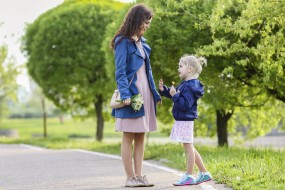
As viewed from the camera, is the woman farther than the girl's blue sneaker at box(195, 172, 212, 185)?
No

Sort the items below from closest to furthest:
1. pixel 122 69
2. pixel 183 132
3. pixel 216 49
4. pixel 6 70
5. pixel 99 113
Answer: pixel 122 69 → pixel 183 132 → pixel 216 49 → pixel 99 113 → pixel 6 70

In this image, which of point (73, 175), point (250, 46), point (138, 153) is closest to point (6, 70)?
point (250, 46)

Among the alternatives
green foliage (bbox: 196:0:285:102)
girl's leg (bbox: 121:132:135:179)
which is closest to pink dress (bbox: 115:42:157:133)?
girl's leg (bbox: 121:132:135:179)

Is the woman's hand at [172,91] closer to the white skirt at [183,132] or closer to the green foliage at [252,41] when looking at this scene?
the white skirt at [183,132]

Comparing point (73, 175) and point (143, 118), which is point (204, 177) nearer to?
point (143, 118)

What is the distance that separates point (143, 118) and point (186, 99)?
1.75ft

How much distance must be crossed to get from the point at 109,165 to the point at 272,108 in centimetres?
953

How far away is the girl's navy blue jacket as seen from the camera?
292 inches

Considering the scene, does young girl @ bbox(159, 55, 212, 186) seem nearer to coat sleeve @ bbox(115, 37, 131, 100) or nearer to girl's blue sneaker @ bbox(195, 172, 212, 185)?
girl's blue sneaker @ bbox(195, 172, 212, 185)

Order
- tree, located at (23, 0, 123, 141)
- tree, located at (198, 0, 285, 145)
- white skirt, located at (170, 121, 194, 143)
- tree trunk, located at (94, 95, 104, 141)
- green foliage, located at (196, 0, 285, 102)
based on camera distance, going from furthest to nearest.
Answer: tree trunk, located at (94, 95, 104, 141)
tree, located at (23, 0, 123, 141)
tree, located at (198, 0, 285, 145)
green foliage, located at (196, 0, 285, 102)
white skirt, located at (170, 121, 194, 143)

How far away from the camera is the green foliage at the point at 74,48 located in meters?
23.9

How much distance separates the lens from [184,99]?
7422 millimetres

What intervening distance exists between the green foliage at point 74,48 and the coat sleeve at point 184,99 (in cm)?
1611

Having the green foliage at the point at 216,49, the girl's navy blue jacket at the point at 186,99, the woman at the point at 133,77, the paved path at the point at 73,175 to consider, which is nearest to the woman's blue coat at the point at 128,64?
the woman at the point at 133,77
